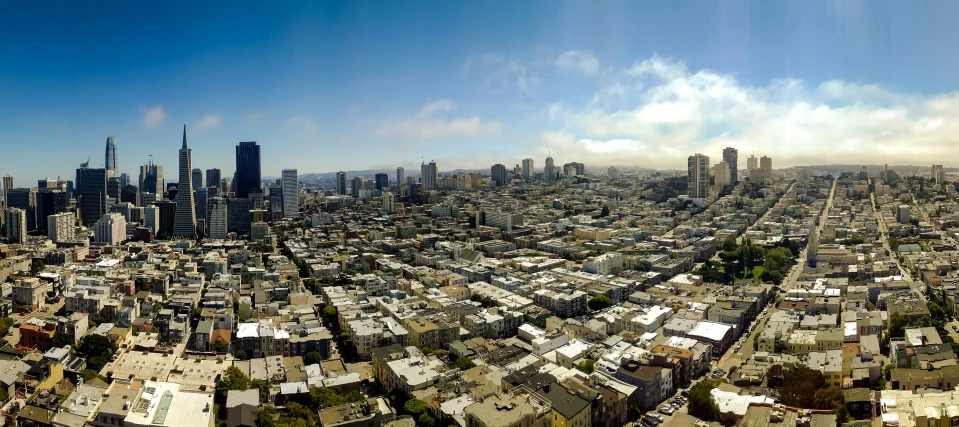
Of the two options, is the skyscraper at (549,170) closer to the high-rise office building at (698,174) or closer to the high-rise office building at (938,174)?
the high-rise office building at (698,174)

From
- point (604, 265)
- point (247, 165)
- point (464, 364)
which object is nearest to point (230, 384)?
point (464, 364)

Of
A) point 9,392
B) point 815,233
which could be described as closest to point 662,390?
point 9,392

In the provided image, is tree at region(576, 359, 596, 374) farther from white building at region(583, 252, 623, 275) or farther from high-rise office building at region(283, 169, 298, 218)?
high-rise office building at region(283, 169, 298, 218)

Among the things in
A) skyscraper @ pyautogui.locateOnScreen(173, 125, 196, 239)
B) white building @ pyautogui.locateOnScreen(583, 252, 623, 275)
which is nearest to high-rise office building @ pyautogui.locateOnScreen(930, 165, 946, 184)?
white building @ pyautogui.locateOnScreen(583, 252, 623, 275)

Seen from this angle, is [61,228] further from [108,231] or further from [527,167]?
[527,167]

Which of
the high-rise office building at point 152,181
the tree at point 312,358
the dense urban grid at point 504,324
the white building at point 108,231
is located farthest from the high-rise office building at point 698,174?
the high-rise office building at point 152,181

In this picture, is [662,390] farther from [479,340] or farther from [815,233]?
[815,233]

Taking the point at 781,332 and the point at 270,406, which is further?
the point at 781,332
